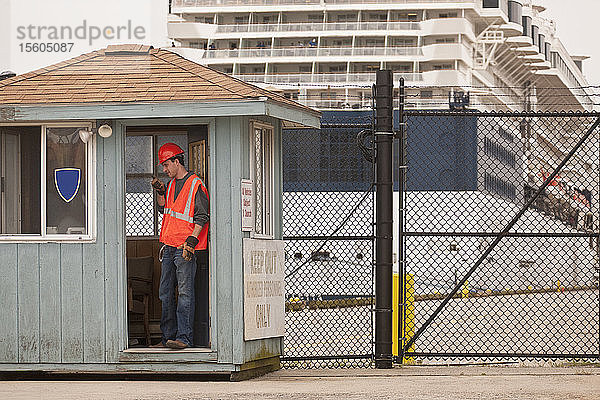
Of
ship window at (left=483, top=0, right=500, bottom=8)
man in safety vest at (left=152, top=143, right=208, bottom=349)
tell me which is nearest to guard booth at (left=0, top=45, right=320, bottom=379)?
man in safety vest at (left=152, top=143, right=208, bottom=349)

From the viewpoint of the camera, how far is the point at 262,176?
377 inches

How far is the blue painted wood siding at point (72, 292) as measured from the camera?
9000 mm

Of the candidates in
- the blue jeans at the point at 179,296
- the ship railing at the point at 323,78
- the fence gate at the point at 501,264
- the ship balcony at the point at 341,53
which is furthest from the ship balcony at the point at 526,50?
the blue jeans at the point at 179,296

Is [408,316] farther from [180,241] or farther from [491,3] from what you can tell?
[491,3]

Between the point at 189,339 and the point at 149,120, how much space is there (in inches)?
76.2

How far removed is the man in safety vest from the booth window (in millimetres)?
504

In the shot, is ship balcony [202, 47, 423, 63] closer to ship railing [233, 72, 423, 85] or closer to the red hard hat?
ship railing [233, 72, 423, 85]

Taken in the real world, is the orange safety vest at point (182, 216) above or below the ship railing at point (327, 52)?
below

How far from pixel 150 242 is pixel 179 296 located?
1.80m

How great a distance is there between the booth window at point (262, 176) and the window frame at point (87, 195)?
1.40 meters

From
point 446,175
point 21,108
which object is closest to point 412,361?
point 21,108

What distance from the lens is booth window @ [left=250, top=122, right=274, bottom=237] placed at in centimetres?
939

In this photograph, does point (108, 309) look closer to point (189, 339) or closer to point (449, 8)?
point (189, 339)

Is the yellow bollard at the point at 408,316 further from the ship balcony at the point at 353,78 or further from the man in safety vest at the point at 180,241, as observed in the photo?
the ship balcony at the point at 353,78
